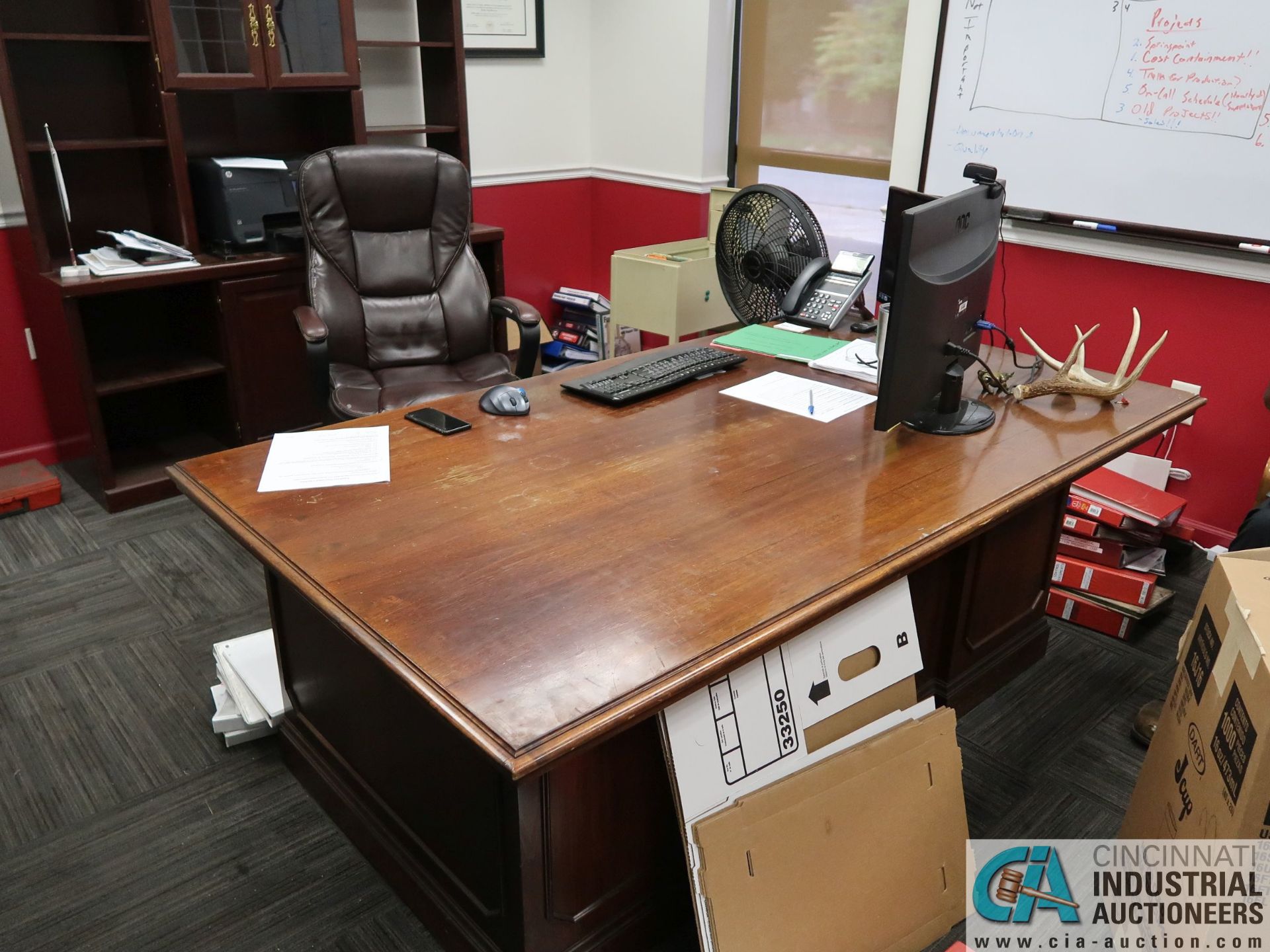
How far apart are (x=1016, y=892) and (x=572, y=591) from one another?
1.02 meters

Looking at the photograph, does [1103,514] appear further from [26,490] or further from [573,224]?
[26,490]

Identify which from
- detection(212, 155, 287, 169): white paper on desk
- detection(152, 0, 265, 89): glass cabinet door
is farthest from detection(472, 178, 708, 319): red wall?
detection(152, 0, 265, 89): glass cabinet door

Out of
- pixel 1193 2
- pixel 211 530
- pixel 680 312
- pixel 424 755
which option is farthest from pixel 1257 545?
pixel 211 530

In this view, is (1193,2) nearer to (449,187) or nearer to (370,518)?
(449,187)

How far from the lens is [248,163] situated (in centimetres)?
314

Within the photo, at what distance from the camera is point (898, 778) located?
153cm

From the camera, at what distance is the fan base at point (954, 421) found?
1.88m

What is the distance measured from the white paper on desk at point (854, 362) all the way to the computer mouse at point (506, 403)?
2.46 feet

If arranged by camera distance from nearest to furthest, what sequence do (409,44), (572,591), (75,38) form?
(572,591) → (75,38) → (409,44)

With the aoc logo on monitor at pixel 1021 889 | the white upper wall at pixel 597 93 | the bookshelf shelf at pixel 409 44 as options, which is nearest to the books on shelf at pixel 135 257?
the bookshelf shelf at pixel 409 44

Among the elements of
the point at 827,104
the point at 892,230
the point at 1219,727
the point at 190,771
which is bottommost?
the point at 190,771

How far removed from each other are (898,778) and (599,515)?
0.65 metres

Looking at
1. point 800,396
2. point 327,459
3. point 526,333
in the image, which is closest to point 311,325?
point 526,333

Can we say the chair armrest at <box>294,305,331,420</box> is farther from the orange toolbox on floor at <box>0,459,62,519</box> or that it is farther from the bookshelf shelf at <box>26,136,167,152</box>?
the orange toolbox on floor at <box>0,459,62,519</box>
